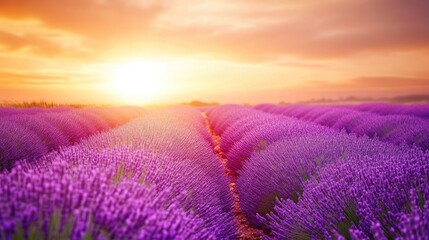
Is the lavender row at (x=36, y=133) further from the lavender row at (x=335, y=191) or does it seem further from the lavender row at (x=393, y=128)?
the lavender row at (x=393, y=128)

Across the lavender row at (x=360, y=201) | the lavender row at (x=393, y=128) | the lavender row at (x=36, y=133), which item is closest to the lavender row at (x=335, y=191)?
the lavender row at (x=360, y=201)

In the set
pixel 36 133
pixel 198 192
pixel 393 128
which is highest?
pixel 36 133

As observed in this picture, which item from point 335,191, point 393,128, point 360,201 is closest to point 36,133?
point 335,191

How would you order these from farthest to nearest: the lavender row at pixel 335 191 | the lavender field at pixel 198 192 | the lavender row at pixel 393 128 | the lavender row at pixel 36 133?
the lavender row at pixel 393 128
the lavender row at pixel 36 133
the lavender row at pixel 335 191
the lavender field at pixel 198 192

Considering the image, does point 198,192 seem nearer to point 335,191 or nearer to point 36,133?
point 335,191

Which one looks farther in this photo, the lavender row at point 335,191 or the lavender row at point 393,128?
the lavender row at point 393,128

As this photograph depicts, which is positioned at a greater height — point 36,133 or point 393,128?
point 36,133

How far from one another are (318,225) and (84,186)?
4.83ft

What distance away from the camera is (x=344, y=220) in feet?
7.99

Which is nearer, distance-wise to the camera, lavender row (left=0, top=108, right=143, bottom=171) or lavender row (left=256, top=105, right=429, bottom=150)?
lavender row (left=0, top=108, right=143, bottom=171)

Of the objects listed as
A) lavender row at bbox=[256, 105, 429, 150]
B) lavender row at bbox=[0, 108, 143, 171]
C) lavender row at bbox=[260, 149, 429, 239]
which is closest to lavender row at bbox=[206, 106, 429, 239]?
lavender row at bbox=[260, 149, 429, 239]

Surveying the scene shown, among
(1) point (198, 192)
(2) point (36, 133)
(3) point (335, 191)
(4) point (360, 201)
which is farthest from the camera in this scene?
(2) point (36, 133)

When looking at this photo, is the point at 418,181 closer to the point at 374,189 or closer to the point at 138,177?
the point at 374,189

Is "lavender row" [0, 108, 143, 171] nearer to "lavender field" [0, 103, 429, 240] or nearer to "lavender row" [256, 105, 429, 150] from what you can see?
"lavender field" [0, 103, 429, 240]
